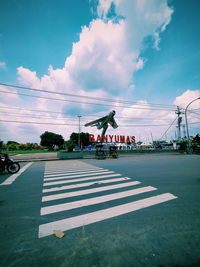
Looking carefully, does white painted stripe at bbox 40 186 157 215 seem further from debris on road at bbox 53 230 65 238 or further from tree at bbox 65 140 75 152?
tree at bbox 65 140 75 152

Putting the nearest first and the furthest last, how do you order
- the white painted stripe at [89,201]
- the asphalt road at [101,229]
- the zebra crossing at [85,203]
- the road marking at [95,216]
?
the asphalt road at [101,229] → the road marking at [95,216] → the zebra crossing at [85,203] → the white painted stripe at [89,201]

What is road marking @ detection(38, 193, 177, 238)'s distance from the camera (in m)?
2.38

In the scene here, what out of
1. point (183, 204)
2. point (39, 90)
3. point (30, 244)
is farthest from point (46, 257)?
point (39, 90)

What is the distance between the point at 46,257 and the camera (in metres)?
1.69

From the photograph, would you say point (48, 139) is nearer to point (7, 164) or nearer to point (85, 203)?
point (7, 164)

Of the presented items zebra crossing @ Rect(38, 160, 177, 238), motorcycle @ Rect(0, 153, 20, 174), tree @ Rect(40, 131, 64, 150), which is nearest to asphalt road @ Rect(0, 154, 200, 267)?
zebra crossing @ Rect(38, 160, 177, 238)

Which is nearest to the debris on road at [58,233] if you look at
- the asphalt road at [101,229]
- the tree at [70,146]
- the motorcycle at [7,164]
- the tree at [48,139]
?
the asphalt road at [101,229]

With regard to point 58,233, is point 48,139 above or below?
above

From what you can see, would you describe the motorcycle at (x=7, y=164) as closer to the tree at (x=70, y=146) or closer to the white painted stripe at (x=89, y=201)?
the white painted stripe at (x=89, y=201)

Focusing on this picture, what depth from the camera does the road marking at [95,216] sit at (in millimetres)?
2383

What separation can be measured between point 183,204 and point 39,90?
1936cm

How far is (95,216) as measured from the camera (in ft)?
9.12

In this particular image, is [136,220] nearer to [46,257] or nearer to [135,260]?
[135,260]

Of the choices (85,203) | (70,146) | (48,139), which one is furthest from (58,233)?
(48,139)
